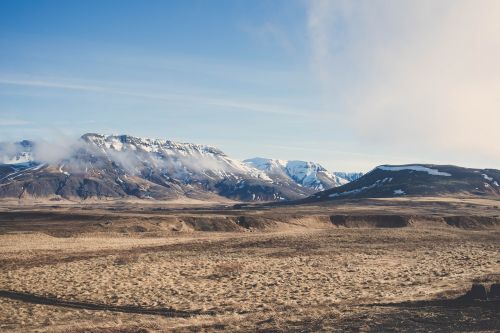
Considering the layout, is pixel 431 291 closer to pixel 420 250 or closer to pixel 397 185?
pixel 420 250

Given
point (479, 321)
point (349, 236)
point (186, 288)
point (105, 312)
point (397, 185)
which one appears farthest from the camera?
point (397, 185)

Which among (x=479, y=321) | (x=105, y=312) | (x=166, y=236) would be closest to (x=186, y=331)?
(x=105, y=312)

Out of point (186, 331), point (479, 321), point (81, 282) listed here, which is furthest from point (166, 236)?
point (479, 321)

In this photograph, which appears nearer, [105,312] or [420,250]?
[105,312]

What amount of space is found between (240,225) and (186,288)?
1883 inches

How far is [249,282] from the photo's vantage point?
31594 millimetres

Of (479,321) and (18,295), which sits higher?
(479,321)

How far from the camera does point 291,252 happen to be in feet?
155

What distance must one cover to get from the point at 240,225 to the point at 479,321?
197 feet

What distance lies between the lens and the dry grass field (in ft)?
67.6

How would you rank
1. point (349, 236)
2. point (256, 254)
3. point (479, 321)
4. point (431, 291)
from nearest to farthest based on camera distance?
→ point (479, 321), point (431, 291), point (256, 254), point (349, 236)

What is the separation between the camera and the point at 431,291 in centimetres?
2636

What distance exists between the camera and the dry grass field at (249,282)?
811 inches

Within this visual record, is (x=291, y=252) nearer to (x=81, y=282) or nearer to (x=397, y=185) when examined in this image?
(x=81, y=282)
